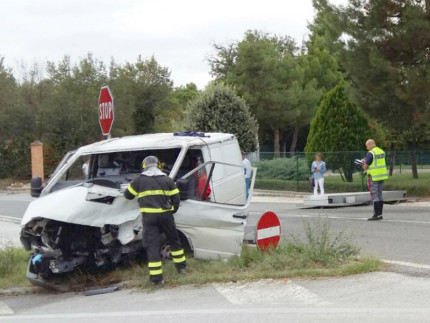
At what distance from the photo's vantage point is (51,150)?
1559 inches

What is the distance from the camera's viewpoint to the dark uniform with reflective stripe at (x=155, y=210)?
7629 millimetres

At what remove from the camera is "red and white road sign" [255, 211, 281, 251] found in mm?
8492

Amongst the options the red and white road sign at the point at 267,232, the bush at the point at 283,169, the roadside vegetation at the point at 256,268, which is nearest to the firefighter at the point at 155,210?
the roadside vegetation at the point at 256,268

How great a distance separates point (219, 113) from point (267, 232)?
2126 cm

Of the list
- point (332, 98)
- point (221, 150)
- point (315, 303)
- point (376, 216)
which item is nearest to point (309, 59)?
point (332, 98)

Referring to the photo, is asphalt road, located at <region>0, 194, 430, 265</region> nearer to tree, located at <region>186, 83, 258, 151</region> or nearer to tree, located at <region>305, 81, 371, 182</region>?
tree, located at <region>305, 81, 371, 182</region>

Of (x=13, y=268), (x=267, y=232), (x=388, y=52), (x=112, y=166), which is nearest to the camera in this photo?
(x=267, y=232)

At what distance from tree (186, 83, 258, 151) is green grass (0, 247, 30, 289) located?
19.4 m

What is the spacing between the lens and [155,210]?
7.63 m

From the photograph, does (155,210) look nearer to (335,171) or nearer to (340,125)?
(335,171)

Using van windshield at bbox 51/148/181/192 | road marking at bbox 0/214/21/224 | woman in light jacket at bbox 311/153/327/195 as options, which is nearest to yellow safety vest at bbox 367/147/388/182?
van windshield at bbox 51/148/181/192

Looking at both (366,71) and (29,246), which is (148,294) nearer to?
(29,246)

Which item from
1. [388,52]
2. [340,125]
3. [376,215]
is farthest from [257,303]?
[340,125]

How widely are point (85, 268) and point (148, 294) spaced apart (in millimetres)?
1384
